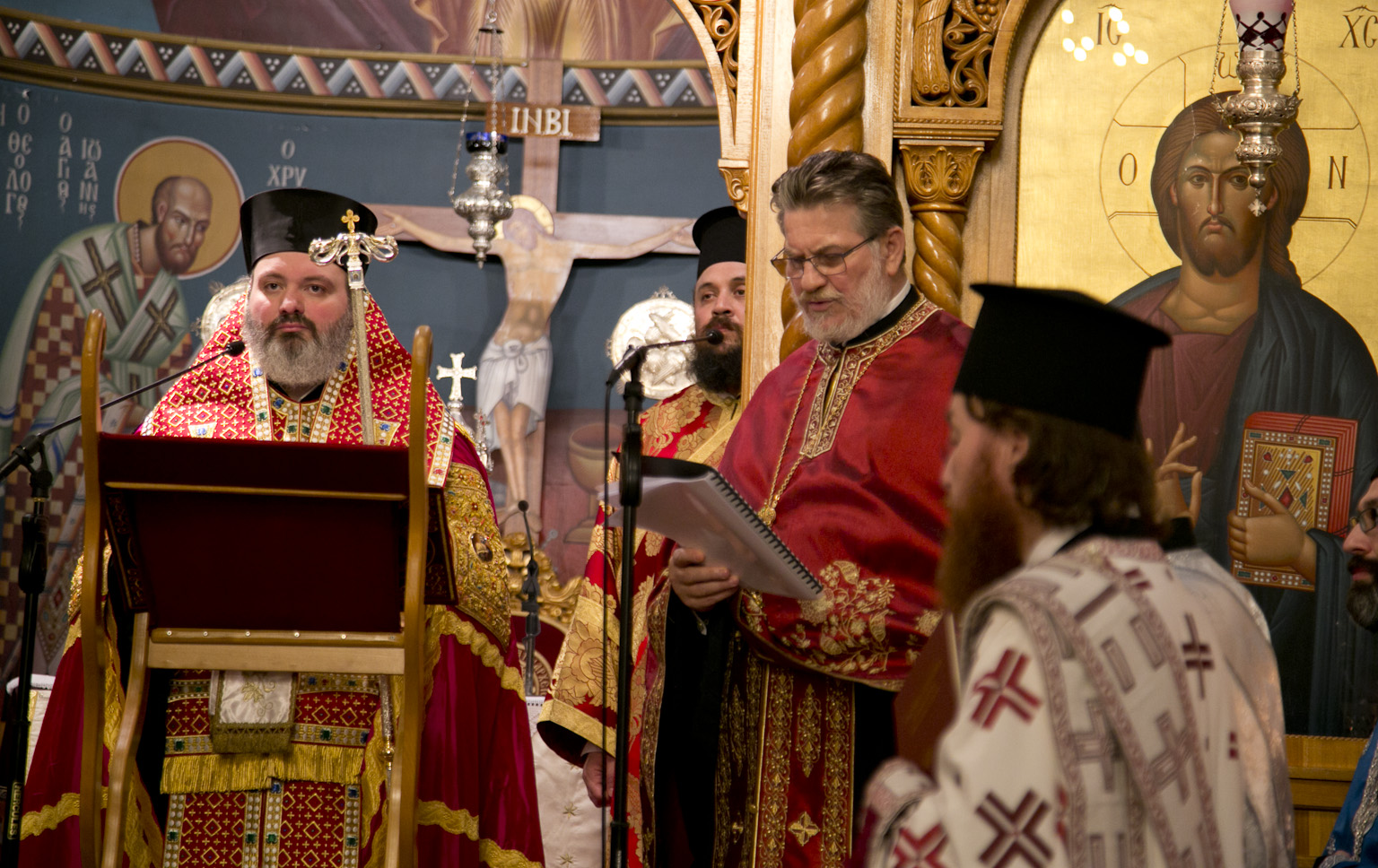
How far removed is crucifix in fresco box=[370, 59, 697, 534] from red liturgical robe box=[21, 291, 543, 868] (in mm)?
5376

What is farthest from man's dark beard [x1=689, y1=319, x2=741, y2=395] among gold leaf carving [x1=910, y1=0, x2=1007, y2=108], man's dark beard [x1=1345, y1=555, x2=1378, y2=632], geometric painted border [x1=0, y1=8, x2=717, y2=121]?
geometric painted border [x1=0, y1=8, x2=717, y2=121]

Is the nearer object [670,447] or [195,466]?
[195,466]

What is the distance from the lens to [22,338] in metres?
8.80

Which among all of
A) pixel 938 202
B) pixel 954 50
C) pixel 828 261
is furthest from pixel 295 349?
pixel 954 50

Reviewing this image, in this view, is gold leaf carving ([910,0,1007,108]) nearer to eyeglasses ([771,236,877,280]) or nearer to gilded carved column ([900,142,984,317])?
gilded carved column ([900,142,984,317])

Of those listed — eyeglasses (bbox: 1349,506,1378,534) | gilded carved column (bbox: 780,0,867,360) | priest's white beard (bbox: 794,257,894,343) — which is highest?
gilded carved column (bbox: 780,0,867,360)

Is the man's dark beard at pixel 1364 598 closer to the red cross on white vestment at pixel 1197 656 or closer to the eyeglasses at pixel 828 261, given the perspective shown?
the eyeglasses at pixel 828 261

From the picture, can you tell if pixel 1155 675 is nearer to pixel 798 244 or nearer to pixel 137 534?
pixel 798 244

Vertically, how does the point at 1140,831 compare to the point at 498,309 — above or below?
below

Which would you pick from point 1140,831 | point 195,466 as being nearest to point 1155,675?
point 1140,831

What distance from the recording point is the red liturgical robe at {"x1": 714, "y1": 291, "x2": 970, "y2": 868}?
300 cm

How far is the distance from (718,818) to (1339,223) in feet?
8.34

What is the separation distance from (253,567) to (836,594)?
3.91ft

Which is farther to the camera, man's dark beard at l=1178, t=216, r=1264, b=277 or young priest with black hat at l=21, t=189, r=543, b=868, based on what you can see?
man's dark beard at l=1178, t=216, r=1264, b=277
